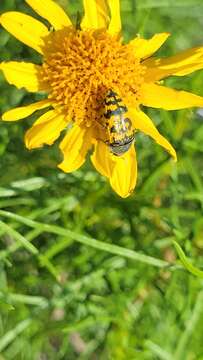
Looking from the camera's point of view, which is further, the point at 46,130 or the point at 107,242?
the point at 107,242

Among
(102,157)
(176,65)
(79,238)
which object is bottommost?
(79,238)

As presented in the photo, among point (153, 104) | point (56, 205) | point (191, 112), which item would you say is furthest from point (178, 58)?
point (56, 205)


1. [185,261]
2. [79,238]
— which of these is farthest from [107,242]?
[185,261]

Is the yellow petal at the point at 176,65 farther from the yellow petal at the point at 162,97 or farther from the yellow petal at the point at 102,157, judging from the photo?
the yellow petal at the point at 102,157

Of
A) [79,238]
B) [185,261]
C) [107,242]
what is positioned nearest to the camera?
[185,261]

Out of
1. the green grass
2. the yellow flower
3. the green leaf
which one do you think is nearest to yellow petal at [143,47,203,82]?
the yellow flower

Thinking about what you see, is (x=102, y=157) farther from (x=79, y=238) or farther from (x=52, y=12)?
(x=52, y=12)

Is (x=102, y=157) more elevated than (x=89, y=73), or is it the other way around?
(x=89, y=73)

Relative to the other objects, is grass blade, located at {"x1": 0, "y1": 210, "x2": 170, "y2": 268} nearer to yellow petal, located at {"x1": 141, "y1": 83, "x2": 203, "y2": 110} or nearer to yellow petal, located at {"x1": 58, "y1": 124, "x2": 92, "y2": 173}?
yellow petal, located at {"x1": 58, "y1": 124, "x2": 92, "y2": 173}

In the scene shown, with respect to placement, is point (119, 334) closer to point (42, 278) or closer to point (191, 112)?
point (42, 278)
